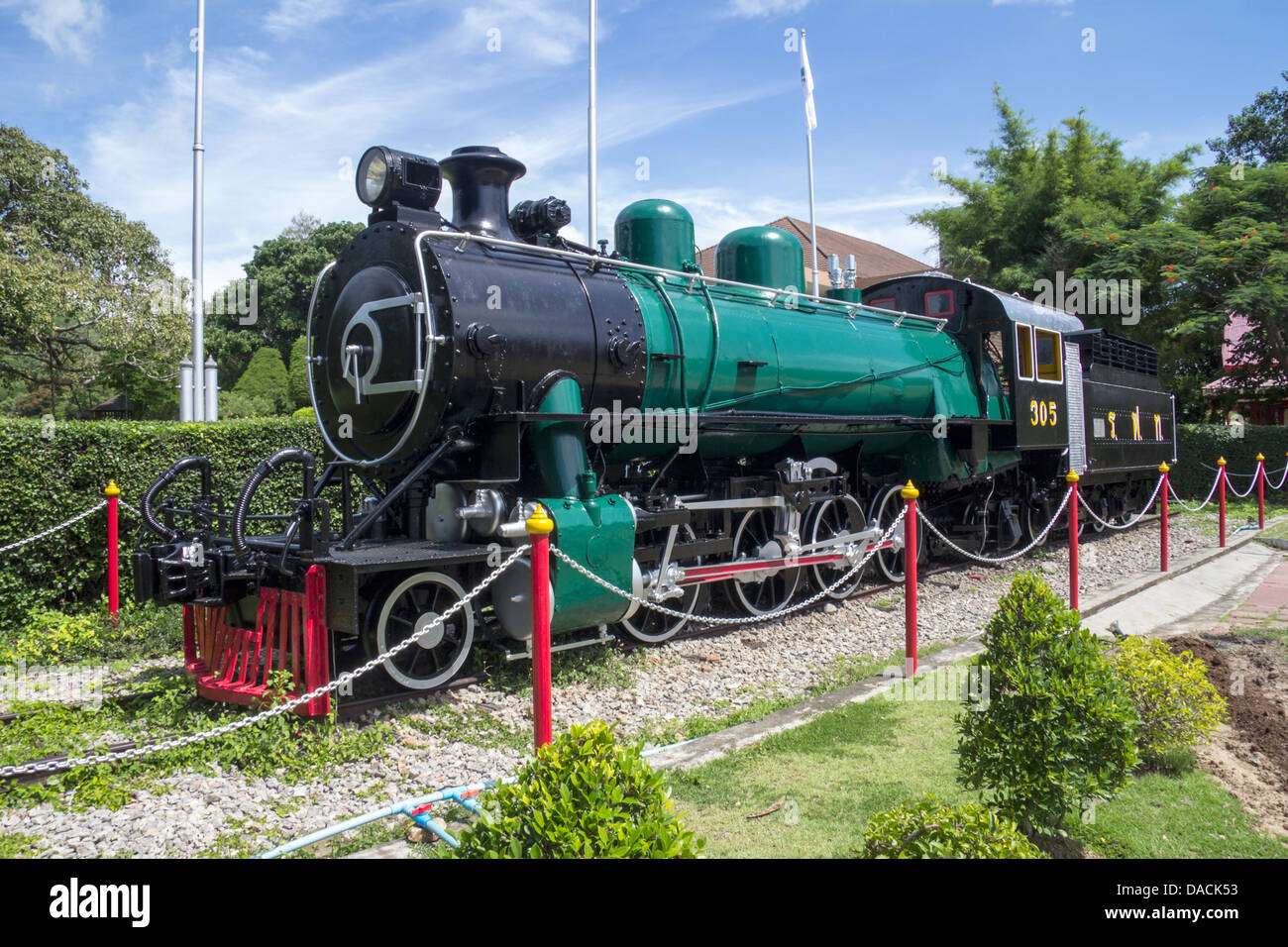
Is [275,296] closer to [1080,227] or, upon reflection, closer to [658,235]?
[1080,227]

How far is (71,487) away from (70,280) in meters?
14.8

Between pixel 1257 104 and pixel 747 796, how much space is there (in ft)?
123

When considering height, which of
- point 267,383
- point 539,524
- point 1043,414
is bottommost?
point 539,524

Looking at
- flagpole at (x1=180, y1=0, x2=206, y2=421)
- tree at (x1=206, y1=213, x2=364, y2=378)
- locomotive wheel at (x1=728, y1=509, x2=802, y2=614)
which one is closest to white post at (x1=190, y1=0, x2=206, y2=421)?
flagpole at (x1=180, y1=0, x2=206, y2=421)

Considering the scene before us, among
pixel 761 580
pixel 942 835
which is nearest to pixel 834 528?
pixel 761 580

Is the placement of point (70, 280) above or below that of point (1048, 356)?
above

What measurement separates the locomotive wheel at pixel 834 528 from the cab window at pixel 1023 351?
325cm

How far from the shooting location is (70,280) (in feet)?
64.5

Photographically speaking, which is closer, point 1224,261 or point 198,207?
point 198,207

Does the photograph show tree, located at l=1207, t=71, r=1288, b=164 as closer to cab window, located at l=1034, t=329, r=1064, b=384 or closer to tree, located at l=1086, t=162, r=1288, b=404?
tree, located at l=1086, t=162, r=1288, b=404

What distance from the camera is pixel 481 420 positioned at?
18.5 ft
